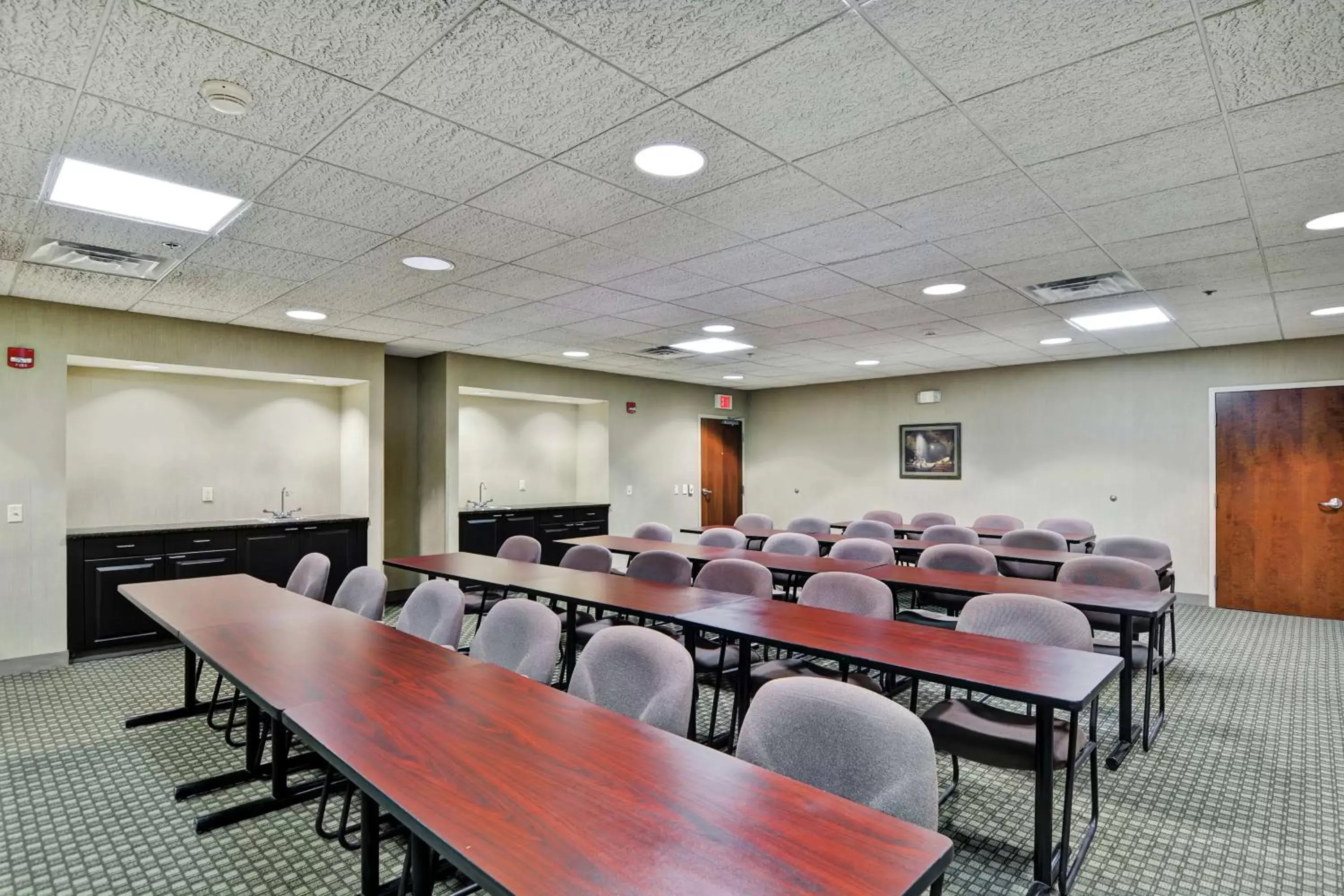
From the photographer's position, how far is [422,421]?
766cm

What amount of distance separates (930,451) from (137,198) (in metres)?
8.33

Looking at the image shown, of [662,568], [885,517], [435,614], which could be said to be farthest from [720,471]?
[435,614]

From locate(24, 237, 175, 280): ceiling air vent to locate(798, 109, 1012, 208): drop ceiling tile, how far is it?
3590 mm

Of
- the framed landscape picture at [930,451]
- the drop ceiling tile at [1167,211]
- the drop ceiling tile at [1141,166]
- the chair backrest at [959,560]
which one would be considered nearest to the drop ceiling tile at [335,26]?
the drop ceiling tile at [1141,166]

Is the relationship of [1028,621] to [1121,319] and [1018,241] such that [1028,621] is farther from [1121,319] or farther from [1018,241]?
[1121,319]

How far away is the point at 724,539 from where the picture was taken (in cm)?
635

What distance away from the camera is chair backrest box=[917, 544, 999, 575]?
4695 mm

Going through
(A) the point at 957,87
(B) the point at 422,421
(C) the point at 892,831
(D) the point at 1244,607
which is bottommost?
(D) the point at 1244,607

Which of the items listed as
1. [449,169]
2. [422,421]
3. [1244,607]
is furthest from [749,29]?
[1244,607]

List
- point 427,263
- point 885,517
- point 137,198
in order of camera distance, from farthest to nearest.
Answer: point 885,517 → point 427,263 → point 137,198

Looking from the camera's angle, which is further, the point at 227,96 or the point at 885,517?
the point at 885,517

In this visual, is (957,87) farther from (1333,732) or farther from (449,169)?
(1333,732)

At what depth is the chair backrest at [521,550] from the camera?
18.9 feet

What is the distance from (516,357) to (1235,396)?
24.0 ft
